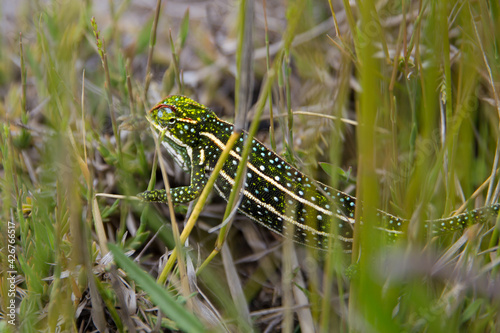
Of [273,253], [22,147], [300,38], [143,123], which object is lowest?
[273,253]

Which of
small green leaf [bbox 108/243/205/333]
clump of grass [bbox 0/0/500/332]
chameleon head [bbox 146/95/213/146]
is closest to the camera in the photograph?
small green leaf [bbox 108/243/205/333]

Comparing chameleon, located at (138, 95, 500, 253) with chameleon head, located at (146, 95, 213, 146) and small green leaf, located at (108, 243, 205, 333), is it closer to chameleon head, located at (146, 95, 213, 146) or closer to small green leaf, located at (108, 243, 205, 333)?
chameleon head, located at (146, 95, 213, 146)

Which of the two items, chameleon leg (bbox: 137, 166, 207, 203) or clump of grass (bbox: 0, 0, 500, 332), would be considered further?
chameleon leg (bbox: 137, 166, 207, 203)

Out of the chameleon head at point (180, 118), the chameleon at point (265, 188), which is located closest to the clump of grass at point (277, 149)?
the chameleon at point (265, 188)

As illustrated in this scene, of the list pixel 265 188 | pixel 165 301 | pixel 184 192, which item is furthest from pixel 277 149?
pixel 165 301

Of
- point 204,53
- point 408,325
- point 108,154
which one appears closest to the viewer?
point 408,325

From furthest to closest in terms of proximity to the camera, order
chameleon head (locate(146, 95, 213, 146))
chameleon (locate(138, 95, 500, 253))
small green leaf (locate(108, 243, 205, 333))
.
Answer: chameleon head (locate(146, 95, 213, 146)) → chameleon (locate(138, 95, 500, 253)) → small green leaf (locate(108, 243, 205, 333))

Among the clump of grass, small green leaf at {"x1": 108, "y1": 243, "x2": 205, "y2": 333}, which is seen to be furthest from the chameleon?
small green leaf at {"x1": 108, "y1": 243, "x2": 205, "y2": 333}

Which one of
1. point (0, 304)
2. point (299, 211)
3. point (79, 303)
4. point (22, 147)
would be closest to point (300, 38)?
point (299, 211)

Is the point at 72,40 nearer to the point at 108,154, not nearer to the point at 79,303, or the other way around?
the point at 108,154

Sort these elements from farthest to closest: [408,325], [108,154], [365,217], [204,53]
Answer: [204,53]
[108,154]
[408,325]
[365,217]
